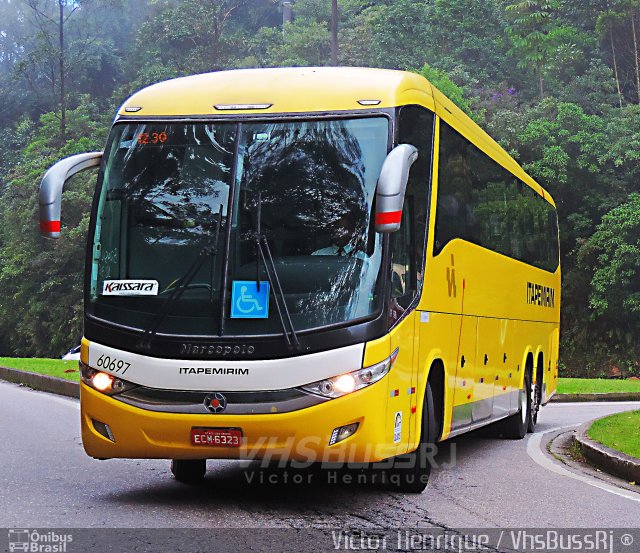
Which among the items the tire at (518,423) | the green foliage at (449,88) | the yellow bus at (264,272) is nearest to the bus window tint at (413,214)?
the yellow bus at (264,272)

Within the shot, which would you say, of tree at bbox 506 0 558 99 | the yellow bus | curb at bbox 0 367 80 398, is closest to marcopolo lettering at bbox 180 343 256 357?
the yellow bus

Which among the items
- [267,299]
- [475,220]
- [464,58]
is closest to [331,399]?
[267,299]

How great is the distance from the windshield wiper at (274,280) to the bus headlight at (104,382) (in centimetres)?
124

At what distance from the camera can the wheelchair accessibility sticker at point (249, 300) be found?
8480 mm

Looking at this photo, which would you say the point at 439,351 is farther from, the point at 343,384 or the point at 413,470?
the point at 343,384

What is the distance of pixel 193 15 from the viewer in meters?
75.6

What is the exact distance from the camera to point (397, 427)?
8.95 m

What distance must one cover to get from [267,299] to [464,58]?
5532 centimetres

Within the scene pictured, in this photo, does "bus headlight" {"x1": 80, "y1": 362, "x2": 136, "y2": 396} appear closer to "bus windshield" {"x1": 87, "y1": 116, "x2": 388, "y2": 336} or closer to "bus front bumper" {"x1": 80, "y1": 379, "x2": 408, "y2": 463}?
"bus front bumper" {"x1": 80, "y1": 379, "x2": 408, "y2": 463}

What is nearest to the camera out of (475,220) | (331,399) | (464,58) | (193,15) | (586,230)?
(331,399)

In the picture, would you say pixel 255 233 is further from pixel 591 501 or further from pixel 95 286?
pixel 591 501

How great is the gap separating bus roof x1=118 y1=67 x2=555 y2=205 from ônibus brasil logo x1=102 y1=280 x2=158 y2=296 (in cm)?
143

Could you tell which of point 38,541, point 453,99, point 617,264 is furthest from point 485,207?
point 453,99

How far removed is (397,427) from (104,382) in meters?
2.28
